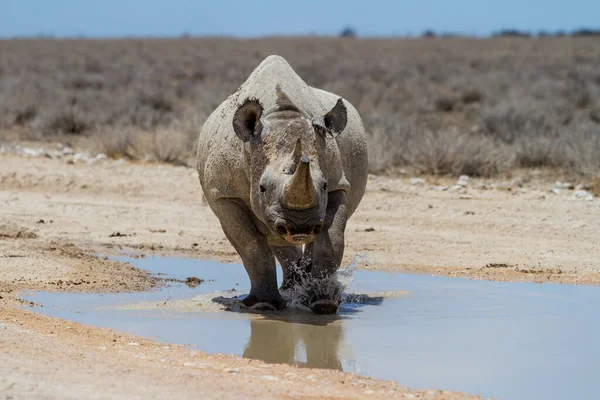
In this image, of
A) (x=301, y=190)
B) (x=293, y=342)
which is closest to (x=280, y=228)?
(x=301, y=190)

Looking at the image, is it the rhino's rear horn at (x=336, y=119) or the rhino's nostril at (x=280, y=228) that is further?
the rhino's rear horn at (x=336, y=119)

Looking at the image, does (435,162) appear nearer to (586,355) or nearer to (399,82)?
(586,355)

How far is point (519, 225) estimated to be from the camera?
13359mm

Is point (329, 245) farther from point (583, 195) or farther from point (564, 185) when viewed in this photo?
point (564, 185)

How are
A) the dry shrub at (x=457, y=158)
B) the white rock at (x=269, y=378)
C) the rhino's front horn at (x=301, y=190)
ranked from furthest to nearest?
the dry shrub at (x=457, y=158) < the rhino's front horn at (x=301, y=190) < the white rock at (x=269, y=378)

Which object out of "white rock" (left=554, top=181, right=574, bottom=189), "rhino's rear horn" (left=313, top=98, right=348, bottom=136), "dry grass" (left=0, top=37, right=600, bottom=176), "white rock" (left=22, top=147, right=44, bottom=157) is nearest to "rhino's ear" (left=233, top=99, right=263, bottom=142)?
"rhino's rear horn" (left=313, top=98, right=348, bottom=136)

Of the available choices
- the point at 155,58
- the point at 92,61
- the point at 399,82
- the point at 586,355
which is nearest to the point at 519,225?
the point at 586,355

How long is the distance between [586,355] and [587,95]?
23.5 meters

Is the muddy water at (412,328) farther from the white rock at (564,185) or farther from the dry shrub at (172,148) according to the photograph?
the dry shrub at (172,148)

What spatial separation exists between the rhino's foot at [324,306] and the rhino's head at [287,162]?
39.9 inches

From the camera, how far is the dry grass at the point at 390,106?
57.9 ft

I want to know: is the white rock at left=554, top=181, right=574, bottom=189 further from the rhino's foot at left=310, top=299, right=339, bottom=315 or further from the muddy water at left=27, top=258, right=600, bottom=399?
the rhino's foot at left=310, top=299, right=339, bottom=315

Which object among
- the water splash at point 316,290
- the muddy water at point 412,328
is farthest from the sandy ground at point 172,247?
the water splash at point 316,290

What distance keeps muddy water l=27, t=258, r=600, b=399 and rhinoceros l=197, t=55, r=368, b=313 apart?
0.48 metres
